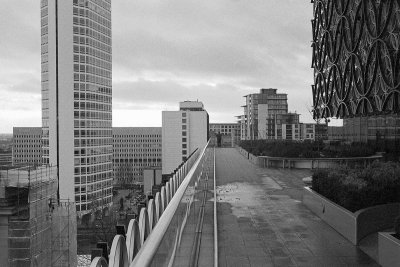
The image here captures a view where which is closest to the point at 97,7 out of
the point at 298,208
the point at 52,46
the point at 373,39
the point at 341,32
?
the point at 52,46

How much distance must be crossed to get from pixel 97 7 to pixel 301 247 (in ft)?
263

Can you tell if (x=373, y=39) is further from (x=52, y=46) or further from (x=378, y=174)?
(x=52, y=46)

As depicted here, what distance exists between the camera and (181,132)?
259 ft

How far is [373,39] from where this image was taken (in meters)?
22.3

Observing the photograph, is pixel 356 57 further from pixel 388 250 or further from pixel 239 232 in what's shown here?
pixel 388 250

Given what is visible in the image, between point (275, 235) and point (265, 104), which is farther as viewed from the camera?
point (265, 104)

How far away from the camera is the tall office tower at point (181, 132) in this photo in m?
76.1

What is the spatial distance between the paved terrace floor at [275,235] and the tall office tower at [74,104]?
57013mm

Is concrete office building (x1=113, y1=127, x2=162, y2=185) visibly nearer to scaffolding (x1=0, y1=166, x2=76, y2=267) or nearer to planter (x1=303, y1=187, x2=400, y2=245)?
scaffolding (x1=0, y1=166, x2=76, y2=267)

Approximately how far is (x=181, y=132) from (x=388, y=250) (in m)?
73.4

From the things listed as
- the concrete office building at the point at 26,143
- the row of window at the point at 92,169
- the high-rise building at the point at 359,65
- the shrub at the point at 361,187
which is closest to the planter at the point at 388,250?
the shrub at the point at 361,187

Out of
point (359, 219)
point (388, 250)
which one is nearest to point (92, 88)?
point (359, 219)

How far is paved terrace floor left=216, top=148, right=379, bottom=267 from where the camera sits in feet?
20.6

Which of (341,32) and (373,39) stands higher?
(341,32)
